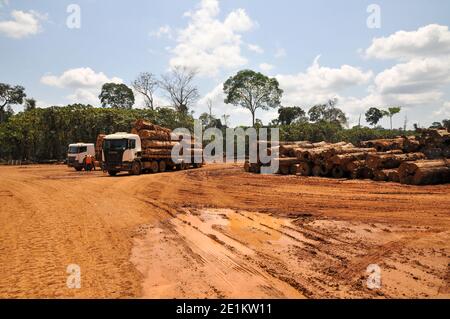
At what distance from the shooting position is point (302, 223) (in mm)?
8969

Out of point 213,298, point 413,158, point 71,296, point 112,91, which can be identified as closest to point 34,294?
point 71,296

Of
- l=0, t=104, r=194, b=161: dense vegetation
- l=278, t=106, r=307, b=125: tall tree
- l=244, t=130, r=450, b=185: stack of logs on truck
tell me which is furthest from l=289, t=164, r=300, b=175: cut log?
l=278, t=106, r=307, b=125: tall tree

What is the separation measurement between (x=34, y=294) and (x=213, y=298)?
2.40 meters

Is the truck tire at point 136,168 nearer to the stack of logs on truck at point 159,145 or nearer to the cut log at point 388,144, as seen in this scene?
the stack of logs on truck at point 159,145

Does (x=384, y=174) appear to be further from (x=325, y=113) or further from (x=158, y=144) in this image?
(x=325, y=113)

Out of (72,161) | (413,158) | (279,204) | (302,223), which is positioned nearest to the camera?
(302,223)

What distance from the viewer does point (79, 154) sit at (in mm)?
30688

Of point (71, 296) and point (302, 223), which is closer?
point (71, 296)

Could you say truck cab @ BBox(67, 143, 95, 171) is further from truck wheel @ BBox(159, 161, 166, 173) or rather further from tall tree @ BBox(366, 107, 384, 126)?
tall tree @ BBox(366, 107, 384, 126)

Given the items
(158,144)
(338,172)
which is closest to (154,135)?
(158,144)

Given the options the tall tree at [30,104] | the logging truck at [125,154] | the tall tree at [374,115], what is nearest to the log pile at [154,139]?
the logging truck at [125,154]

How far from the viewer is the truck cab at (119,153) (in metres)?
22.8

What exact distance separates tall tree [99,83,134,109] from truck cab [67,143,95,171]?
48306 millimetres
